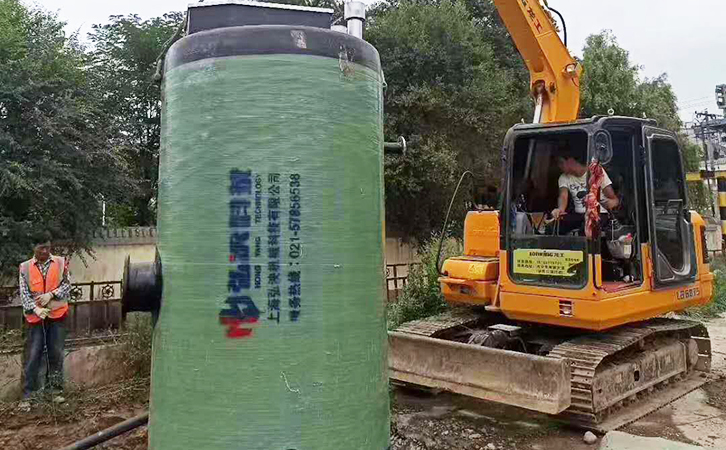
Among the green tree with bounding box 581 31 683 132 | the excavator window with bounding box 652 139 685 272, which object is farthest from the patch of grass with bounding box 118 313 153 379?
the green tree with bounding box 581 31 683 132

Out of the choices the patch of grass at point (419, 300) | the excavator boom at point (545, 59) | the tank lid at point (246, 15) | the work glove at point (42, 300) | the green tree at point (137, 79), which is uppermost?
the green tree at point (137, 79)

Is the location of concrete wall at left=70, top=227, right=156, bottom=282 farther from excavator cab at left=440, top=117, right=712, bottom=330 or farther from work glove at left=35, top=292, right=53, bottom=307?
excavator cab at left=440, top=117, right=712, bottom=330

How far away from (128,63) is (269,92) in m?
14.8

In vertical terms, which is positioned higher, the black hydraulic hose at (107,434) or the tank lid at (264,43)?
the tank lid at (264,43)

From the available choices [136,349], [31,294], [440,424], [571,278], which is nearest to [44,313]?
[31,294]

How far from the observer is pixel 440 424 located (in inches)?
219

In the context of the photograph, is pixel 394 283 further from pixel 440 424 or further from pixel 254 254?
pixel 254 254

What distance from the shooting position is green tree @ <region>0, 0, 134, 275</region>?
893 cm

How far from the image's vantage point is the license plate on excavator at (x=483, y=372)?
4961 mm

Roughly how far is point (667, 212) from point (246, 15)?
511 centimetres

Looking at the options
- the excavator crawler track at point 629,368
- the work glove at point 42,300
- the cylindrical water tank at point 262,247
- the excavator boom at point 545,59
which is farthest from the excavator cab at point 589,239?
the work glove at point 42,300

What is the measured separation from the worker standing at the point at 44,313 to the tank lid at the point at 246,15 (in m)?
4.28

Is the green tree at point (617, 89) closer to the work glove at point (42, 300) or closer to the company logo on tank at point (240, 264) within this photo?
the work glove at point (42, 300)

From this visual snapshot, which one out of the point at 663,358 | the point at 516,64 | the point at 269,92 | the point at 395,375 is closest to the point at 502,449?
the point at 395,375
